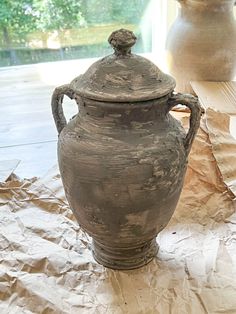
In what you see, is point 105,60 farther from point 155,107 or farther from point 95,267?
point 95,267

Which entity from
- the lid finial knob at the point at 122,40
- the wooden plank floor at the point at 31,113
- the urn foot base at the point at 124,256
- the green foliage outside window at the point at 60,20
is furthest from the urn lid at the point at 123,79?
the green foliage outside window at the point at 60,20

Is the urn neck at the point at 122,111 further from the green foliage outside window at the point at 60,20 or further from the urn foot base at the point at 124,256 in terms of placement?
the green foliage outside window at the point at 60,20

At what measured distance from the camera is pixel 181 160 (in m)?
1.17

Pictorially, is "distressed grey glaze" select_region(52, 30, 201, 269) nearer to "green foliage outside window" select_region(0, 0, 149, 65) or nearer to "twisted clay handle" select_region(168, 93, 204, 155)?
"twisted clay handle" select_region(168, 93, 204, 155)

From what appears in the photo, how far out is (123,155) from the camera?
3.56ft

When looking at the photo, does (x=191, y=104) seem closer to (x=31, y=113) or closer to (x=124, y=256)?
(x=124, y=256)

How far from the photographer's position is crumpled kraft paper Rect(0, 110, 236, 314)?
3.91 feet

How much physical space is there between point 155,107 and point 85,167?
0.77 ft

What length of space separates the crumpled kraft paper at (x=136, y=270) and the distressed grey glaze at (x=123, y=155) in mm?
→ 163

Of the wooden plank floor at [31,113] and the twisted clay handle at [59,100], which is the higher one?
the twisted clay handle at [59,100]

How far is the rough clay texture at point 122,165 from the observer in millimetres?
1091

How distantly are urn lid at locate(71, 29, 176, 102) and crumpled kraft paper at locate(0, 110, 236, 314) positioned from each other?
538mm

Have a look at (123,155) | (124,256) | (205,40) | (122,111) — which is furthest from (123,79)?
(205,40)

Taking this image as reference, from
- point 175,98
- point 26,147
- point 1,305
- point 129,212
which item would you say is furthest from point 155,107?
→ point 26,147
